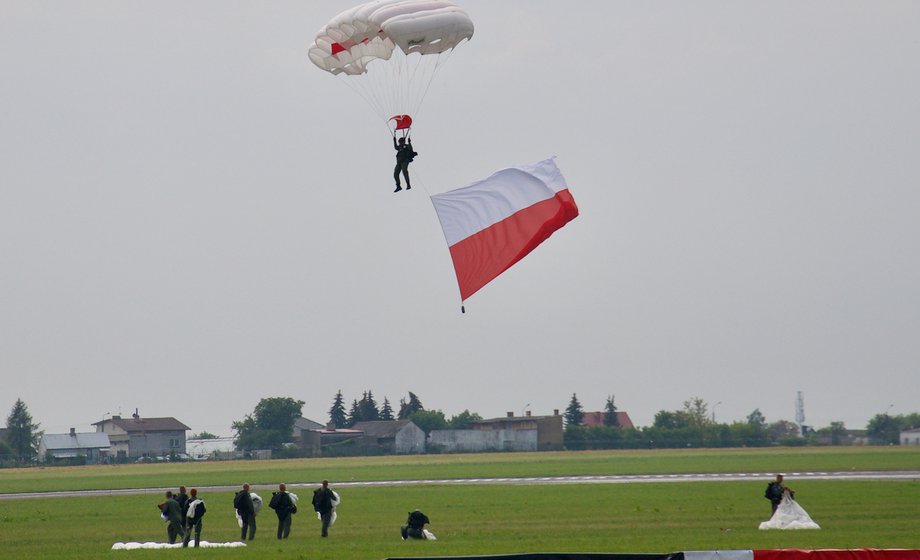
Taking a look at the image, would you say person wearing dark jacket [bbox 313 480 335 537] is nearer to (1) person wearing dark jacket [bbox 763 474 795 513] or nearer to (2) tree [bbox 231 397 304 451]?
(1) person wearing dark jacket [bbox 763 474 795 513]

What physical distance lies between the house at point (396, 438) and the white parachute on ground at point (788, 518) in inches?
3628

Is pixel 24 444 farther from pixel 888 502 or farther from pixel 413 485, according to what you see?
pixel 888 502

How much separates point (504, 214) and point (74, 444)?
11981 centimetres

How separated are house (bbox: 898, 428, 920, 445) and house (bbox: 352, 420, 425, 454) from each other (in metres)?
47.4

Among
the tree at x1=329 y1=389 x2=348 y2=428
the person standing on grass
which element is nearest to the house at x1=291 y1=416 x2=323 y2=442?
the tree at x1=329 y1=389 x2=348 y2=428

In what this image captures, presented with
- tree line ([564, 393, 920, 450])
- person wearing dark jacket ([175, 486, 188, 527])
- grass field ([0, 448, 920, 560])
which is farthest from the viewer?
tree line ([564, 393, 920, 450])

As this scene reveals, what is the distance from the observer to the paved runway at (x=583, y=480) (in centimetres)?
4575

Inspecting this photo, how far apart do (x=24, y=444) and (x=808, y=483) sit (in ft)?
369

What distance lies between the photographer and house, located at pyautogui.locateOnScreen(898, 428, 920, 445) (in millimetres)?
120856

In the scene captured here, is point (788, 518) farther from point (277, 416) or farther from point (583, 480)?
point (277, 416)

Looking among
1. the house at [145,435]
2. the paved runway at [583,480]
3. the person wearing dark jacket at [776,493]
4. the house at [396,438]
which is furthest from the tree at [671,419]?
the person wearing dark jacket at [776,493]

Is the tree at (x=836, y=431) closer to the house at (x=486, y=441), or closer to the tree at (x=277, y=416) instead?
the house at (x=486, y=441)

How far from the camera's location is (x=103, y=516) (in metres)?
33.8

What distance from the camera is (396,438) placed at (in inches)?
4946
